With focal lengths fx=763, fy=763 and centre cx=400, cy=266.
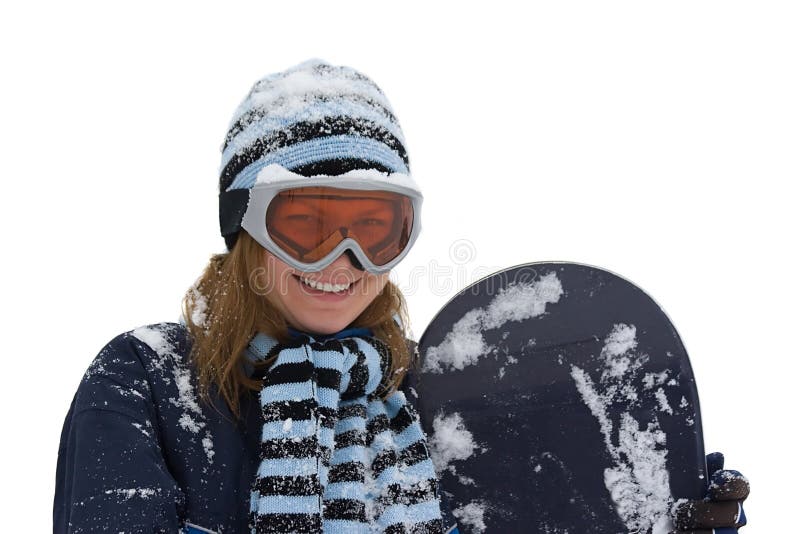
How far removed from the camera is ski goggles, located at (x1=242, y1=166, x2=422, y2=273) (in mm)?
1806

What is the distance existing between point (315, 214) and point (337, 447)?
57cm

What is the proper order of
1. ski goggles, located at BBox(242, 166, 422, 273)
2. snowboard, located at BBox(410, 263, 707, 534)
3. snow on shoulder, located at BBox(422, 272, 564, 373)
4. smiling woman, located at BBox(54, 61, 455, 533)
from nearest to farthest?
1. smiling woman, located at BBox(54, 61, 455, 533)
2. ski goggles, located at BBox(242, 166, 422, 273)
3. snowboard, located at BBox(410, 263, 707, 534)
4. snow on shoulder, located at BBox(422, 272, 564, 373)

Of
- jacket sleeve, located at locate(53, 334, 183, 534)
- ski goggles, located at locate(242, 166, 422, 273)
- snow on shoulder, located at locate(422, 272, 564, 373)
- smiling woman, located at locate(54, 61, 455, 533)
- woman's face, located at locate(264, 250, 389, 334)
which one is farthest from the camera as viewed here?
snow on shoulder, located at locate(422, 272, 564, 373)

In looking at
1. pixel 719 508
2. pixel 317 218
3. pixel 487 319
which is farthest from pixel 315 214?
pixel 719 508

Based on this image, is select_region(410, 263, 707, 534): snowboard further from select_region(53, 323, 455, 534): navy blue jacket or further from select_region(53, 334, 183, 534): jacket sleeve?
select_region(53, 334, 183, 534): jacket sleeve

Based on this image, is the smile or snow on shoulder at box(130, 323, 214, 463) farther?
the smile

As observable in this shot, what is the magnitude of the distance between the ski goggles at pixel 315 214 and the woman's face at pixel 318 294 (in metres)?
0.05

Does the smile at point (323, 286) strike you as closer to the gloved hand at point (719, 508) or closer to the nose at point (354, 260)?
the nose at point (354, 260)

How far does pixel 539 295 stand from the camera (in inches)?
85.2

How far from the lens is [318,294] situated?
193cm

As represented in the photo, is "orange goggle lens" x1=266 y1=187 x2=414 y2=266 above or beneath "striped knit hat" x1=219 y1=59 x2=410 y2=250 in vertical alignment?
beneath

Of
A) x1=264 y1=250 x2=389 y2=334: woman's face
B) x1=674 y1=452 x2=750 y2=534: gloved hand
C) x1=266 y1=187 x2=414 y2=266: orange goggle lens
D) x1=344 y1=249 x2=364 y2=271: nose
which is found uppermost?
x1=266 y1=187 x2=414 y2=266: orange goggle lens

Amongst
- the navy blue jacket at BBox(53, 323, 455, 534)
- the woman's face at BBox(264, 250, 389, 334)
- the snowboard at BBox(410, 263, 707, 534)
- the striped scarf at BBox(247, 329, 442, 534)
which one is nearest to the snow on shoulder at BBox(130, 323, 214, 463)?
the navy blue jacket at BBox(53, 323, 455, 534)

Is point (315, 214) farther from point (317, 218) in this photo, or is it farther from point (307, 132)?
point (307, 132)
